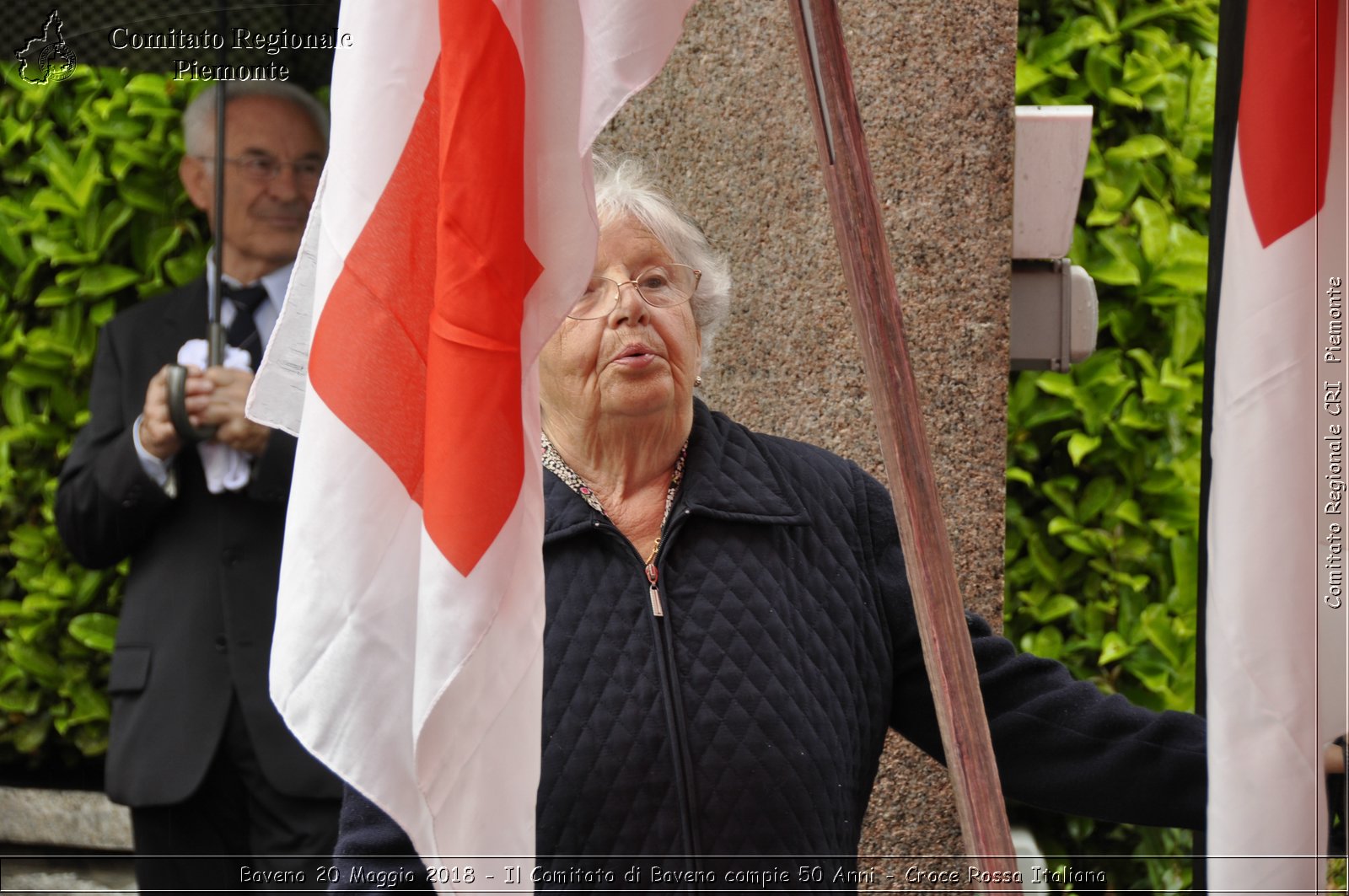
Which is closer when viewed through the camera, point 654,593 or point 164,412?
point 654,593

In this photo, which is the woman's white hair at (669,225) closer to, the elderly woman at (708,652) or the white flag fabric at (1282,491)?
the elderly woman at (708,652)

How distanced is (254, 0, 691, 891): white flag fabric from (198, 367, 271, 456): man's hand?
5.08 ft

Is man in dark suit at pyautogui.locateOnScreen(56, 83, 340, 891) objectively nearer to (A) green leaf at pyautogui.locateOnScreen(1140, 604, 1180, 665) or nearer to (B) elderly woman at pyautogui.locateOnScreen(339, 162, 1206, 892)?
(B) elderly woman at pyautogui.locateOnScreen(339, 162, 1206, 892)

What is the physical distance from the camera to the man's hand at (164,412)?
2.90 m

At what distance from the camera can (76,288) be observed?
12.7 feet

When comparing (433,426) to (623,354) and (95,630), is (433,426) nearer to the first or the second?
(623,354)

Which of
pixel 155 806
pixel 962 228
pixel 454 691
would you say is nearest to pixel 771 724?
pixel 454 691

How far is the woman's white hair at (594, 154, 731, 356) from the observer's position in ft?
7.30

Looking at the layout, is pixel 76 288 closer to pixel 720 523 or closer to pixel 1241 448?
pixel 720 523

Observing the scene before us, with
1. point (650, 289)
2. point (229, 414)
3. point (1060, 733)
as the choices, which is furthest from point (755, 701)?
point (229, 414)

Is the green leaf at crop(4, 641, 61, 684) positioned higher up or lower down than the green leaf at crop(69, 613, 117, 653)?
lower down

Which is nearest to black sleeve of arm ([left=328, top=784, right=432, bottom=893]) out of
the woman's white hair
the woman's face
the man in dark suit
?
the woman's face

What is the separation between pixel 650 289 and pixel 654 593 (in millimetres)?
492

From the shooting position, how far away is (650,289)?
7.27ft
